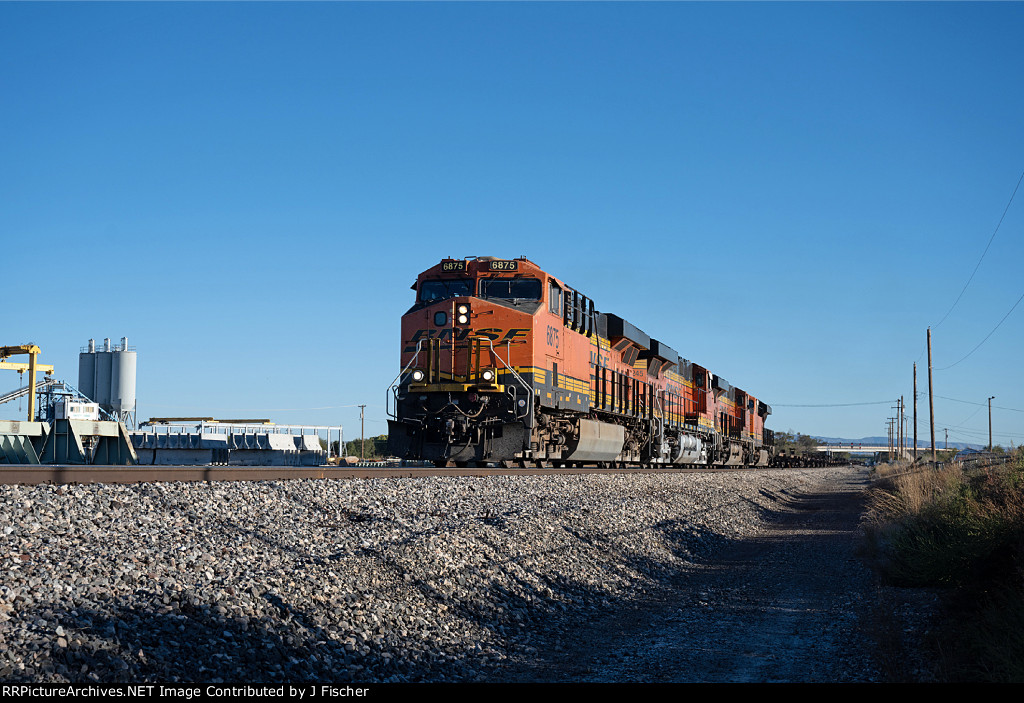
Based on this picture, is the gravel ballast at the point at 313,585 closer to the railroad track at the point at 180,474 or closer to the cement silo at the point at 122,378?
the railroad track at the point at 180,474

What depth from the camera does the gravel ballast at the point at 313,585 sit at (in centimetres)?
521

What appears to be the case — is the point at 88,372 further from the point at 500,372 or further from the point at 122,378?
the point at 500,372

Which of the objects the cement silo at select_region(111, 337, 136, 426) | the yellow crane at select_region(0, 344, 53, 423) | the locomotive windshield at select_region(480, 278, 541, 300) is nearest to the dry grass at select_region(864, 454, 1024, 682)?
the locomotive windshield at select_region(480, 278, 541, 300)

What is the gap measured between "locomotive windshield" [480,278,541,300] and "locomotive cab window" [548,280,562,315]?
0.39 metres

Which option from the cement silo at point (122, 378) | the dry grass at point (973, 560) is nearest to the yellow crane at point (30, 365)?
the cement silo at point (122, 378)

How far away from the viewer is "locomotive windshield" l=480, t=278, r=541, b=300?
18297 mm

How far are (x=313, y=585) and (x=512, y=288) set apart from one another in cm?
1214

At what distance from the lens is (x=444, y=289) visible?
18781 mm

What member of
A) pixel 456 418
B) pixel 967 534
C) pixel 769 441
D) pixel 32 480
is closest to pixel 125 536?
pixel 32 480

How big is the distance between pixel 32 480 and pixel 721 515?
1240 centimetres

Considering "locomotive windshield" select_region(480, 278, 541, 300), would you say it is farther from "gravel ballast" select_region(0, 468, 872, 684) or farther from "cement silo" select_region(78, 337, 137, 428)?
"cement silo" select_region(78, 337, 137, 428)

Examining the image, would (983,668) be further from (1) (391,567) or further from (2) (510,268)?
(2) (510,268)

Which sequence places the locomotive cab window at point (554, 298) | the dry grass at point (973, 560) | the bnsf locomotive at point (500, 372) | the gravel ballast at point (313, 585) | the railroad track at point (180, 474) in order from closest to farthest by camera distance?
the gravel ballast at point (313, 585) → the dry grass at point (973, 560) → the railroad track at point (180, 474) → the bnsf locomotive at point (500, 372) → the locomotive cab window at point (554, 298)

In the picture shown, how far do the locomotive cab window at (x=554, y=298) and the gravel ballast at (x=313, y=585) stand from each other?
7.28 m
